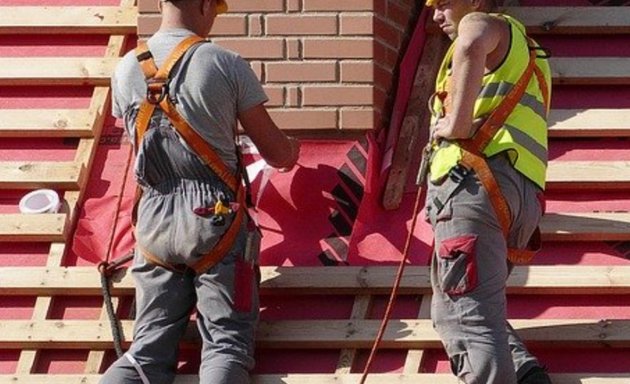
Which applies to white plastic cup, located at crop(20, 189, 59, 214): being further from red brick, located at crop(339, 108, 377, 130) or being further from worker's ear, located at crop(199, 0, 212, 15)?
red brick, located at crop(339, 108, 377, 130)

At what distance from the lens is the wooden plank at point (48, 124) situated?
798 cm

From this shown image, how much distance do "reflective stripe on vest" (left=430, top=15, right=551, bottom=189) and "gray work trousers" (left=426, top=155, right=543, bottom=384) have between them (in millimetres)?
45

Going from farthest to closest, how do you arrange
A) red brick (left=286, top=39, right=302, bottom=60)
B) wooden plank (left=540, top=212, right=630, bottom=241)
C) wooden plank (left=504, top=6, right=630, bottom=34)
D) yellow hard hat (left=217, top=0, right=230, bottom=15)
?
wooden plank (left=504, top=6, right=630, bottom=34)
red brick (left=286, top=39, right=302, bottom=60)
wooden plank (left=540, top=212, right=630, bottom=241)
yellow hard hat (left=217, top=0, right=230, bottom=15)

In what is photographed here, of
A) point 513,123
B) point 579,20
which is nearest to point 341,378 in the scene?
point 513,123

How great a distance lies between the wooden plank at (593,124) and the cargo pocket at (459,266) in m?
1.56

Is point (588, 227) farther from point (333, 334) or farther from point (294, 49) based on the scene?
point (294, 49)

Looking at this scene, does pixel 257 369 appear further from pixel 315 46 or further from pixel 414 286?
pixel 315 46

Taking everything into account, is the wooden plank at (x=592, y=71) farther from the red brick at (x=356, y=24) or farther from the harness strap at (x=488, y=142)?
the harness strap at (x=488, y=142)

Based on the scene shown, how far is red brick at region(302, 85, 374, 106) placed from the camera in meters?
7.82

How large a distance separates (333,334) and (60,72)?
200 centimetres

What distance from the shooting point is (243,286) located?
679cm

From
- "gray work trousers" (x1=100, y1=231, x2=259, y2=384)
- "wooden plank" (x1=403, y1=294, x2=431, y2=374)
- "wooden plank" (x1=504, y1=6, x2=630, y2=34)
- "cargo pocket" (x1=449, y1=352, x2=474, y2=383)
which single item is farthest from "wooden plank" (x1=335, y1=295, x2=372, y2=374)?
"wooden plank" (x1=504, y1=6, x2=630, y2=34)

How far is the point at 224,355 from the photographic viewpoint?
667cm

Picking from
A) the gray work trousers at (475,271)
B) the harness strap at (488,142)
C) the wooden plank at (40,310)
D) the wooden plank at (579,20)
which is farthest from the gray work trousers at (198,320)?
the wooden plank at (579,20)
